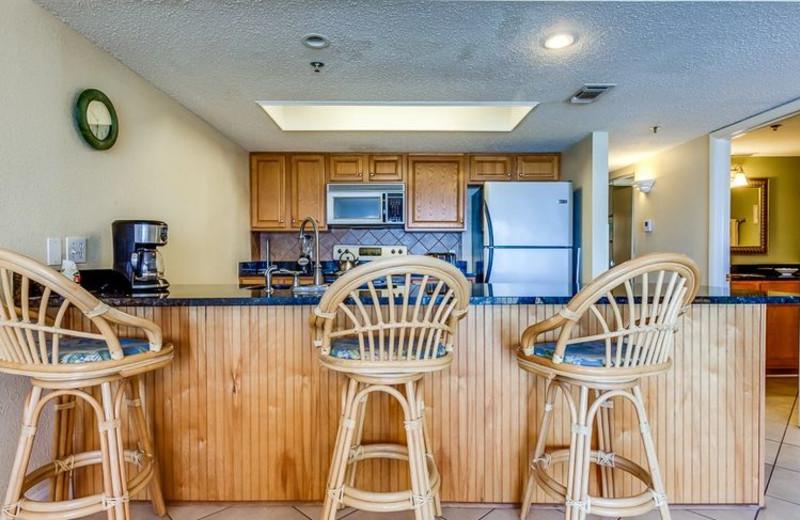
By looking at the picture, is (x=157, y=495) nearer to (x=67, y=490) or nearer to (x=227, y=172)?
(x=67, y=490)

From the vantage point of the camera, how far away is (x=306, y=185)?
3965mm

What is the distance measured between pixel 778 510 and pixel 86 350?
2516 millimetres

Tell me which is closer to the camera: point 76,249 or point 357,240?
point 76,249

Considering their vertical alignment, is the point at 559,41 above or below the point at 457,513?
above

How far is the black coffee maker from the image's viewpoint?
1.90 metres

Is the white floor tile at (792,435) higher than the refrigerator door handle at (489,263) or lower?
lower

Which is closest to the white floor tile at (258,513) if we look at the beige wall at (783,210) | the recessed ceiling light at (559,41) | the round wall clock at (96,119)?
the round wall clock at (96,119)

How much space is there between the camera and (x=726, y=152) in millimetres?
3197

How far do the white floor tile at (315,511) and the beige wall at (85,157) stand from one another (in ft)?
4.59

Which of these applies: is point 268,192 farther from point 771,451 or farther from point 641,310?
point 771,451

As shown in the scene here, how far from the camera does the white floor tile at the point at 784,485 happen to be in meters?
1.78

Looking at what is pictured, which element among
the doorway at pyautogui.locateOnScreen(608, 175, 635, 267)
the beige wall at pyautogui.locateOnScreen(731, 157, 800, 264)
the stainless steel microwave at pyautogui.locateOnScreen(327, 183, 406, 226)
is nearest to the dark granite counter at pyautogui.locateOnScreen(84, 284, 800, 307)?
the stainless steel microwave at pyautogui.locateOnScreen(327, 183, 406, 226)

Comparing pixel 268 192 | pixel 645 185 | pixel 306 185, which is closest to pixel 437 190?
pixel 306 185

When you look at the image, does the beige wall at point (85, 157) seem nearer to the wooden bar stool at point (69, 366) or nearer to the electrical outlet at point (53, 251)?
the electrical outlet at point (53, 251)
